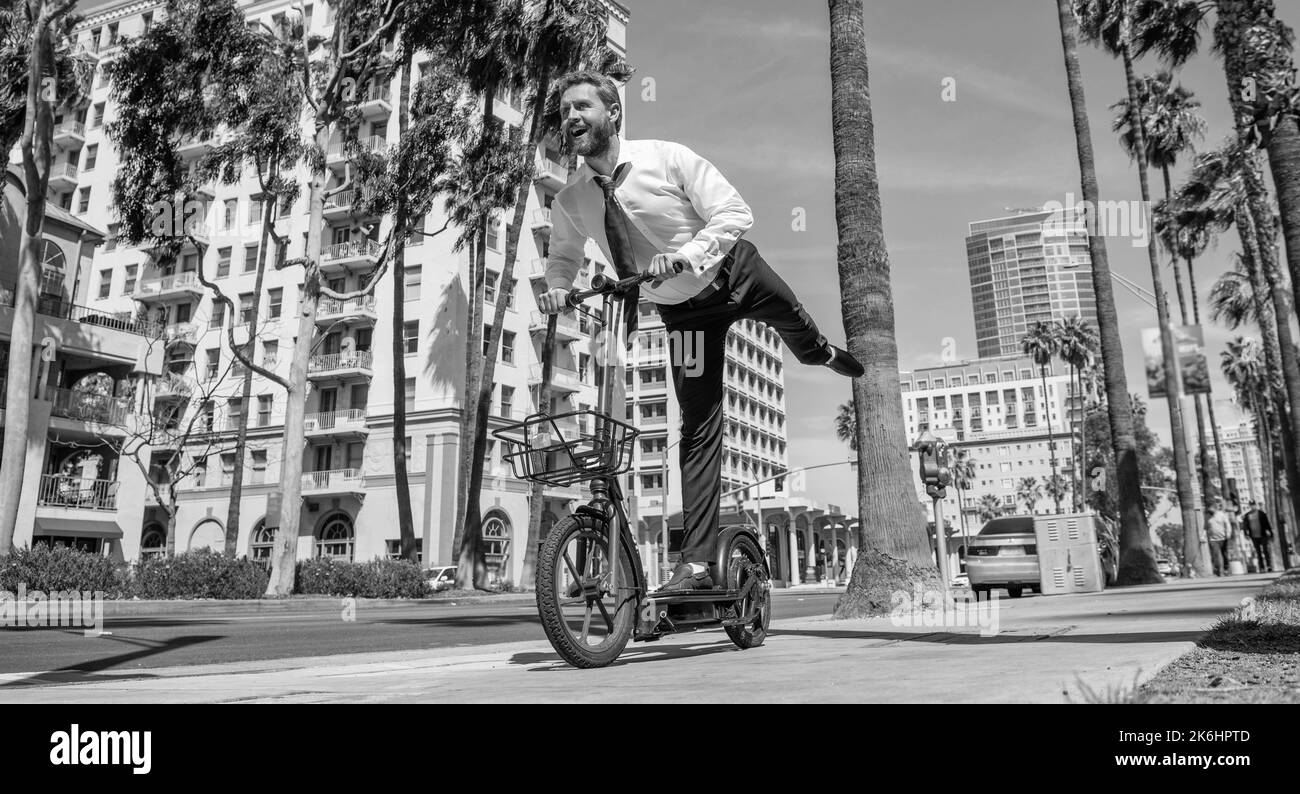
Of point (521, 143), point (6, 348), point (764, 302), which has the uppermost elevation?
point (521, 143)

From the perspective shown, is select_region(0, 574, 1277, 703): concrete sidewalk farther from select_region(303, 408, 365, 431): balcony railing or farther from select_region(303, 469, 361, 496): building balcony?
select_region(303, 408, 365, 431): balcony railing

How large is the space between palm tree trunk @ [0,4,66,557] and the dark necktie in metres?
17.9

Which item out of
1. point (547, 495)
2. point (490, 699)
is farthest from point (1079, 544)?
point (547, 495)

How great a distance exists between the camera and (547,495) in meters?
46.5

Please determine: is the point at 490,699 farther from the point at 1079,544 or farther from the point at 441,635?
the point at 1079,544

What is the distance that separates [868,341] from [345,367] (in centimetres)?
4110

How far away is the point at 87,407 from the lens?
96.8 ft

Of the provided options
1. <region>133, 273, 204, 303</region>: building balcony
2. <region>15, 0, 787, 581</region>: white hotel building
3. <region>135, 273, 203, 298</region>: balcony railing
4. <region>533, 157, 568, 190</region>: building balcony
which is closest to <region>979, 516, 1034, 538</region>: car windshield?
<region>15, 0, 787, 581</region>: white hotel building
